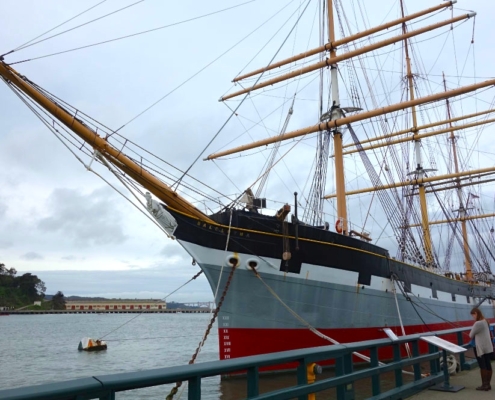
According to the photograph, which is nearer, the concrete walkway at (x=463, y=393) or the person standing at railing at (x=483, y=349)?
the concrete walkway at (x=463, y=393)

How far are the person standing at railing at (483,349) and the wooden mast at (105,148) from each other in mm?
7326

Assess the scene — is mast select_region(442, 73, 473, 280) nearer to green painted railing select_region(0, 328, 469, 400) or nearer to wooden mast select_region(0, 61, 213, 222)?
wooden mast select_region(0, 61, 213, 222)

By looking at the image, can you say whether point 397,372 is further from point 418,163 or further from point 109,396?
point 418,163

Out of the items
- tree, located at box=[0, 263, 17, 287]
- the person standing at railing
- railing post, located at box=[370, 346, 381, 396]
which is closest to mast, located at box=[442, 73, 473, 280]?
the person standing at railing

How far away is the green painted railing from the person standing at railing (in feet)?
1.67

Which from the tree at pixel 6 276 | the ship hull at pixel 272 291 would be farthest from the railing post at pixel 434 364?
the tree at pixel 6 276

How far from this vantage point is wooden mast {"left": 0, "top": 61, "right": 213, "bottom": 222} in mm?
11023

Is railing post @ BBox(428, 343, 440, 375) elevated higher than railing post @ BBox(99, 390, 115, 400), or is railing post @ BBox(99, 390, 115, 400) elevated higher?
railing post @ BBox(99, 390, 115, 400)

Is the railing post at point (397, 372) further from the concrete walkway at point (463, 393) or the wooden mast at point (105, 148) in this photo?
the wooden mast at point (105, 148)

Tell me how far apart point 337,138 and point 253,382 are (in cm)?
1625

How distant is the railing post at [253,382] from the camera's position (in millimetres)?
3710

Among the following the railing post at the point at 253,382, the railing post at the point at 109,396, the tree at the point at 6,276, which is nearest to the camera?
the railing post at the point at 109,396

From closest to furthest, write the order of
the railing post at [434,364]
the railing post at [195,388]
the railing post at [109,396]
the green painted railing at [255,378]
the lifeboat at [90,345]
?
the green painted railing at [255,378], the railing post at [109,396], the railing post at [195,388], the railing post at [434,364], the lifeboat at [90,345]

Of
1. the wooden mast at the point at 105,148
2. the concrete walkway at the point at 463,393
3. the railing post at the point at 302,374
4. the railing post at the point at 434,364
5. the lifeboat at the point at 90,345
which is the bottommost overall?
the lifeboat at the point at 90,345
